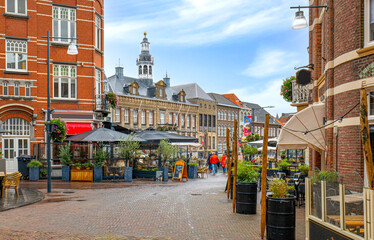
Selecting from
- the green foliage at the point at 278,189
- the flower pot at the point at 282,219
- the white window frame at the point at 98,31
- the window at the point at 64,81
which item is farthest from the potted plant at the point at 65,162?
the flower pot at the point at 282,219

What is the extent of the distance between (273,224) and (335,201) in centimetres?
211

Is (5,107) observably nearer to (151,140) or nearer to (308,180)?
(151,140)

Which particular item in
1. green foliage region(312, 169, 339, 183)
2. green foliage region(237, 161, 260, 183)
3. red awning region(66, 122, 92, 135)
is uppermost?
red awning region(66, 122, 92, 135)

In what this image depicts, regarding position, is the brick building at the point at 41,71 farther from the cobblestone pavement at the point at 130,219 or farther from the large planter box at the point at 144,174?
the cobblestone pavement at the point at 130,219

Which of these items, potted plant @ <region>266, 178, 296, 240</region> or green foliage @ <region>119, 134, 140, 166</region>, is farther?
green foliage @ <region>119, 134, 140, 166</region>

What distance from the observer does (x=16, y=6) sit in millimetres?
26922

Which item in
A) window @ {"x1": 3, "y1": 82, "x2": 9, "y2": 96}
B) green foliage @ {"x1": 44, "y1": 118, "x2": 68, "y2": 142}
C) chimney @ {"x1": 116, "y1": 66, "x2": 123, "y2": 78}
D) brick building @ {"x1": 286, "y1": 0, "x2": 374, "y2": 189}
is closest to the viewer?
brick building @ {"x1": 286, "y1": 0, "x2": 374, "y2": 189}

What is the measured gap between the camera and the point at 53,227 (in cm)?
1027

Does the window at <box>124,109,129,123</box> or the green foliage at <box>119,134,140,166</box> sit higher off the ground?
the window at <box>124,109,129,123</box>

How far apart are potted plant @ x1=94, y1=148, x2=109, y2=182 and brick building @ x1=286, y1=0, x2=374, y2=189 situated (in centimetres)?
1391

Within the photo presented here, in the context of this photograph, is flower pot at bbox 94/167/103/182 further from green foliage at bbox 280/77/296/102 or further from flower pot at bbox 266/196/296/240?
flower pot at bbox 266/196/296/240

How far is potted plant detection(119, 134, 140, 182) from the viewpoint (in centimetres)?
2373

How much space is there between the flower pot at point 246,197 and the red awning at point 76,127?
18.7 m

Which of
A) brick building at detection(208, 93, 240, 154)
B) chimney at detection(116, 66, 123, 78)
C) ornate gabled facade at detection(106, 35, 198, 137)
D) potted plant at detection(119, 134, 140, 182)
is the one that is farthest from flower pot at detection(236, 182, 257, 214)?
brick building at detection(208, 93, 240, 154)
